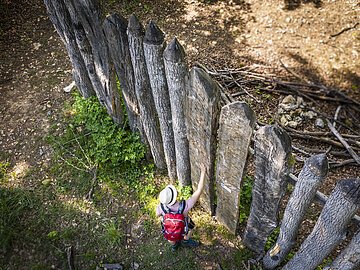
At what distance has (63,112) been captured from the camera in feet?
16.1

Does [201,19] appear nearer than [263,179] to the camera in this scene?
No

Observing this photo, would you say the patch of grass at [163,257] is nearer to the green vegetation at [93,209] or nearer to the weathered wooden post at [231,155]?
the green vegetation at [93,209]

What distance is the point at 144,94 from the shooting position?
344 cm

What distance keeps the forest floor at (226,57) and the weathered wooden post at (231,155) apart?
1380mm

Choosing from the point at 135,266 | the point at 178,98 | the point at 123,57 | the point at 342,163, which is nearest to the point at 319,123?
the point at 342,163

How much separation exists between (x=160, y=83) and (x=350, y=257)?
213cm

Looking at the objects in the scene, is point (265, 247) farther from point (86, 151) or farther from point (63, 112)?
point (63, 112)

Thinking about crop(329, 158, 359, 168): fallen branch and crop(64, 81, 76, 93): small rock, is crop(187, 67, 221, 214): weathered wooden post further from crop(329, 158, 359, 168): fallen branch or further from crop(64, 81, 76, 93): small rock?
crop(64, 81, 76, 93): small rock

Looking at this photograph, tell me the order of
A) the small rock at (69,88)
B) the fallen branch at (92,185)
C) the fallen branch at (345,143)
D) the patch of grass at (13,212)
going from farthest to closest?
the small rock at (69,88) → the fallen branch at (345,143) → the fallen branch at (92,185) → the patch of grass at (13,212)

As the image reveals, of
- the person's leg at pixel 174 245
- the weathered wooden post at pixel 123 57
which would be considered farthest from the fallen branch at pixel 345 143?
the weathered wooden post at pixel 123 57

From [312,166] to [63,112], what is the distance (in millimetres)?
3685

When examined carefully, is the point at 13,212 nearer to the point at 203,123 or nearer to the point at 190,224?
the point at 190,224

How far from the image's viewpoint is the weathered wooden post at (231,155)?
2.49 metres

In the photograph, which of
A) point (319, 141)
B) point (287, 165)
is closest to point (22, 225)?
point (287, 165)
